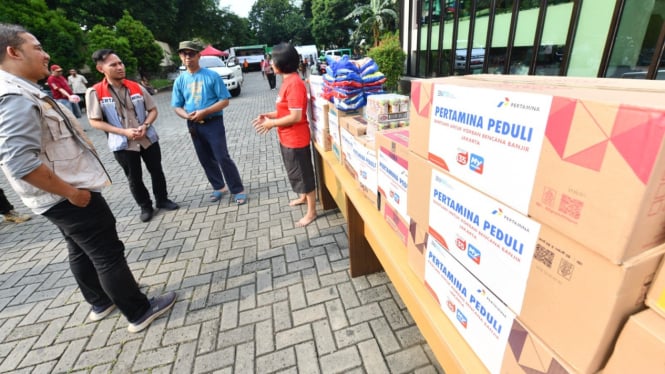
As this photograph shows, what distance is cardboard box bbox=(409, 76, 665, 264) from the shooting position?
1.83 ft

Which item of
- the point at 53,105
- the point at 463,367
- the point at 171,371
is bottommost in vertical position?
the point at 171,371

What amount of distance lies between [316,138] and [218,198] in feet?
5.98

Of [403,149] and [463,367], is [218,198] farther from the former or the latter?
[463,367]

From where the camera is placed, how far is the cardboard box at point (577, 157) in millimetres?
557

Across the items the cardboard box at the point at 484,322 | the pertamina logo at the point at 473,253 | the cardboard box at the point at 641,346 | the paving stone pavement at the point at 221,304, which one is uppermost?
the cardboard box at the point at 641,346

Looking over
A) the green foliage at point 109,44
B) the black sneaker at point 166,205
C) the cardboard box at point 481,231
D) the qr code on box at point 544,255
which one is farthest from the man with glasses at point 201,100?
the green foliage at point 109,44

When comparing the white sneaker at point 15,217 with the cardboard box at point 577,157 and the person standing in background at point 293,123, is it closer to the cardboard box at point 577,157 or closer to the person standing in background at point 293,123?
the person standing in background at point 293,123

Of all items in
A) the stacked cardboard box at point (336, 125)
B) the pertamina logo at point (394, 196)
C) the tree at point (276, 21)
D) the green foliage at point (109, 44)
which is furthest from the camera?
the tree at point (276, 21)

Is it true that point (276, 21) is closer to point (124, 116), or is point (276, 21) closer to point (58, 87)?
point (58, 87)

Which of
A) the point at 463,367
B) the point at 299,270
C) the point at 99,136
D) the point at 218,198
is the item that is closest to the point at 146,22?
the point at 99,136

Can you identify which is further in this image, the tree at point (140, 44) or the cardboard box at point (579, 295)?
Answer: the tree at point (140, 44)

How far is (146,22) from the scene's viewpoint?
2716 cm

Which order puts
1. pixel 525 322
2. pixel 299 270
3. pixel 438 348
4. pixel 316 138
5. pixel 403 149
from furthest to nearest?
pixel 316 138 → pixel 299 270 → pixel 403 149 → pixel 438 348 → pixel 525 322

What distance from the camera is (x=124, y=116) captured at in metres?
3.47
